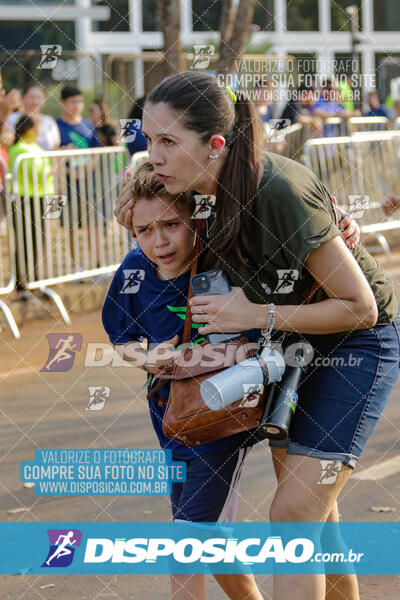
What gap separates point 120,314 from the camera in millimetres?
3176

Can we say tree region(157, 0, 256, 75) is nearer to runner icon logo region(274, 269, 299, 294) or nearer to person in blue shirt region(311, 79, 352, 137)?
person in blue shirt region(311, 79, 352, 137)

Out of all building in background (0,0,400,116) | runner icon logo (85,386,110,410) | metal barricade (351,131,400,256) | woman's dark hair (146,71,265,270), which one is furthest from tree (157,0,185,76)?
building in background (0,0,400,116)

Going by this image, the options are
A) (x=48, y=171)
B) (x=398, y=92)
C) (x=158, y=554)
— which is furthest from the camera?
(x=398, y=92)

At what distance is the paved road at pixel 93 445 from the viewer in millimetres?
3742

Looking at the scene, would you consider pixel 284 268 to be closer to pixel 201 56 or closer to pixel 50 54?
pixel 201 56

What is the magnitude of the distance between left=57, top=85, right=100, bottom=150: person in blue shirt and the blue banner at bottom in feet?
24.2

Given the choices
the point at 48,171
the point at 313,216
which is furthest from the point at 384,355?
the point at 48,171

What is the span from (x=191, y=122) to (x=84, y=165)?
6.64 meters

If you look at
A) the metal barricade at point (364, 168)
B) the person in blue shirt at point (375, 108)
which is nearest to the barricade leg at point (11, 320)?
the metal barricade at point (364, 168)

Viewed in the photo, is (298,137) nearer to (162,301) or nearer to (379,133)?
(379,133)

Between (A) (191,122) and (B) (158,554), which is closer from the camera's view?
(A) (191,122)

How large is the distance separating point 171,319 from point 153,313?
0.06 meters

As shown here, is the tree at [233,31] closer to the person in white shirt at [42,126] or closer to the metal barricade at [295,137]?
the metal barricade at [295,137]

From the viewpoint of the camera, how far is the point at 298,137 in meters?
12.5
